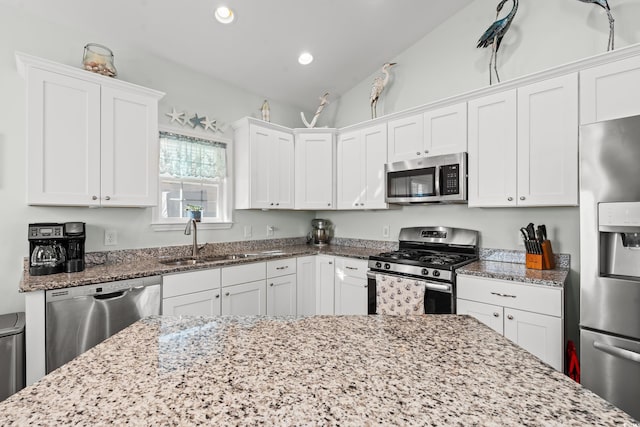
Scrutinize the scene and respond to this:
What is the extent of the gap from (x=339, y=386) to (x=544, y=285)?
2022 millimetres

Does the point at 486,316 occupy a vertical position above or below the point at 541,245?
below

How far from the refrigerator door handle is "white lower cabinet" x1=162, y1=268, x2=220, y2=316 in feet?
8.76

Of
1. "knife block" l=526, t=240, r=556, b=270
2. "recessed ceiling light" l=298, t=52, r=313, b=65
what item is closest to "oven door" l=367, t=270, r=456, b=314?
"knife block" l=526, t=240, r=556, b=270

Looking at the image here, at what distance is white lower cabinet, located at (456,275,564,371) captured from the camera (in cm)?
203

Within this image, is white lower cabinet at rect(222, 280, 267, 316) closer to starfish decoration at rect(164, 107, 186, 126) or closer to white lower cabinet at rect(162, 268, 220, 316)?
white lower cabinet at rect(162, 268, 220, 316)

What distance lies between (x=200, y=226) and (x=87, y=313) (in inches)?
54.8

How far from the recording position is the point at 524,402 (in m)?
0.63

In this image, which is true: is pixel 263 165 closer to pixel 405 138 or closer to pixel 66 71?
pixel 405 138

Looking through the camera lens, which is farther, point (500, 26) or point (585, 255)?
point (500, 26)

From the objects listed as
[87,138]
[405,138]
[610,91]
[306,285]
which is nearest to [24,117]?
[87,138]

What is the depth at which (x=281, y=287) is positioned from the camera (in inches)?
129

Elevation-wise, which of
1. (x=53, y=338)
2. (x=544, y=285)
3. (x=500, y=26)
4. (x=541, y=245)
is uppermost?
(x=500, y=26)

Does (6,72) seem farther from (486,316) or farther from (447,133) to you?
(486,316)

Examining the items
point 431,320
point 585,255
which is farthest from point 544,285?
point 431,320
